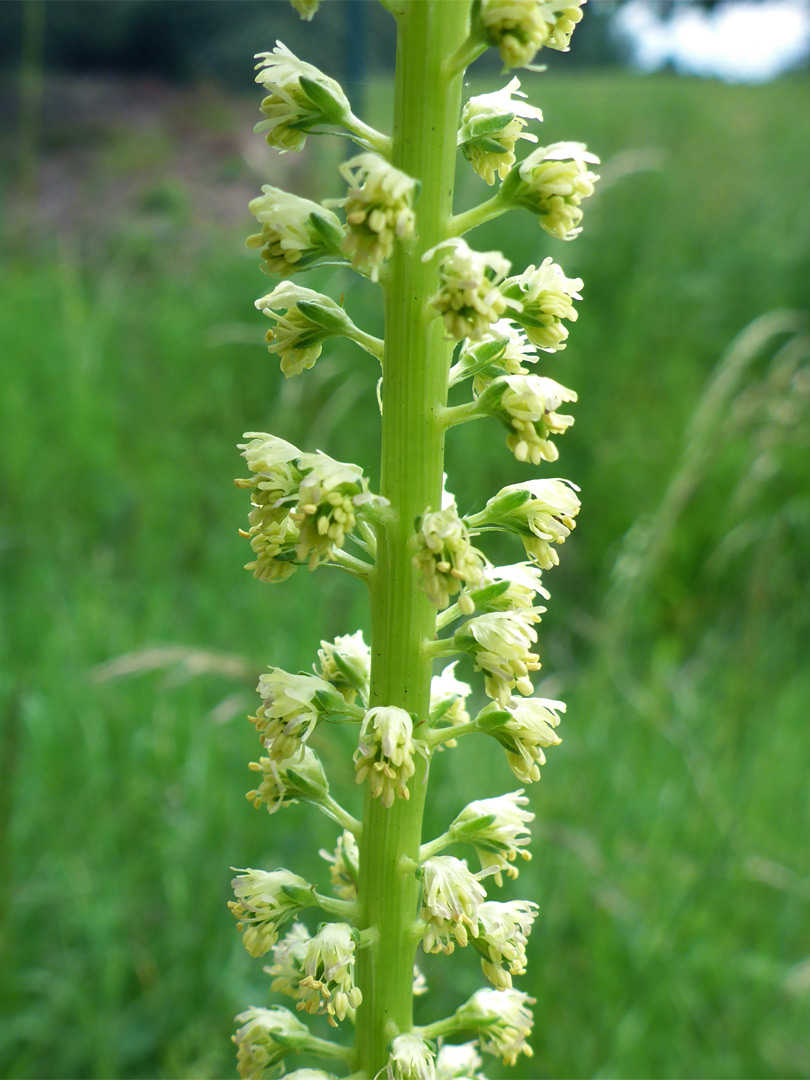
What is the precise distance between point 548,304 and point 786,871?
306cm

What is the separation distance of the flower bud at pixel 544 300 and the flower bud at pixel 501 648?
0.50 meters

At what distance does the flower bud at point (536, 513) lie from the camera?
1937mm

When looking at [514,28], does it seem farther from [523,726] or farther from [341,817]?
[341,817]

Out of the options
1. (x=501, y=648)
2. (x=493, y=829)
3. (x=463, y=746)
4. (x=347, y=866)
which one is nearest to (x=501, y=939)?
(x=493, y=829)

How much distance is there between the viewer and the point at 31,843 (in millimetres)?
4148

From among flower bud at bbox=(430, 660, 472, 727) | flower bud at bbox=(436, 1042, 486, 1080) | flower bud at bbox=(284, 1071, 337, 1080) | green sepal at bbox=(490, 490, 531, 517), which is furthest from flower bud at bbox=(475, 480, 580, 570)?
flower bud at bbox=(436, 1042, 486, 1080)

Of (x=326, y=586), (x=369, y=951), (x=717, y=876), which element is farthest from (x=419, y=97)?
(x=326, y=586)

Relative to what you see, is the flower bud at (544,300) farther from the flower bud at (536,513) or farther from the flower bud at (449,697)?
the flower bud at (449,697)

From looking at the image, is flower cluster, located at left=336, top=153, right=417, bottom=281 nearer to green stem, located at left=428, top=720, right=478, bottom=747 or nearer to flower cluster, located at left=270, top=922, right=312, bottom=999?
green stem, located at left=428, top=720, right=478, bottom=747

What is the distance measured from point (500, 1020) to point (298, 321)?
1.43 meters

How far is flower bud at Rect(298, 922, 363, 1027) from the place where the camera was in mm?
1808

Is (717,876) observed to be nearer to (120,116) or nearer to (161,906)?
(161,906)

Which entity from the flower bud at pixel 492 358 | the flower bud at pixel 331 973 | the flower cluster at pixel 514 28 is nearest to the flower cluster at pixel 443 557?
the flower bud at pixel 492 358

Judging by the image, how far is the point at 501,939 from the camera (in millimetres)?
1966
